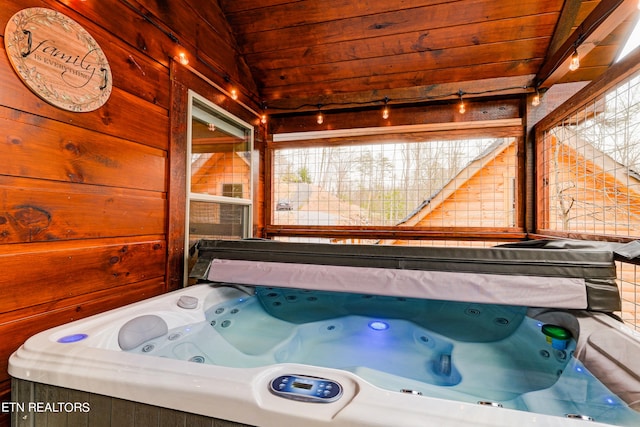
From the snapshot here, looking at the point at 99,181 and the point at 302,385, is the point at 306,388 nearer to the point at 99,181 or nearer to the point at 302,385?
the point at 302,385

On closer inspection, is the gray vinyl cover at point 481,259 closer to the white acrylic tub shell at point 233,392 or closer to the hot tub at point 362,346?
the hot tub at point 362,346

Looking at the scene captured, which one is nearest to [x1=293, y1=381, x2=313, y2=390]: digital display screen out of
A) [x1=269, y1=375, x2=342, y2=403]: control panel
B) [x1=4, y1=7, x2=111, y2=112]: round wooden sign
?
[x1=269, y1=375, x2=342, y2=403]: control panel

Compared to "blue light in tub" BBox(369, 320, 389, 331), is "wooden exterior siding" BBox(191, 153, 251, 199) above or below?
above

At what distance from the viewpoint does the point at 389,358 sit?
51.8 inches

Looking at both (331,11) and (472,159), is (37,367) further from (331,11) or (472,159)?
(472,159)

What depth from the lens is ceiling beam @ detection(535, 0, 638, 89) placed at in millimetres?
1441

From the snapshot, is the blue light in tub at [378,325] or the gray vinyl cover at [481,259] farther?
the blue light in tub at [378,325]

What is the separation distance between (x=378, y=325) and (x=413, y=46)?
206 centimetres

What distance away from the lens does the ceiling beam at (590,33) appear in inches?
56.7

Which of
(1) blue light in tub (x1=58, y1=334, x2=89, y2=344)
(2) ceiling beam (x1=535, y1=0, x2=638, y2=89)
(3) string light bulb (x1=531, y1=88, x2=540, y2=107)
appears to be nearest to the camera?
(1) blue light in tub (x1=58, y1=334, x2=89, y2=344)

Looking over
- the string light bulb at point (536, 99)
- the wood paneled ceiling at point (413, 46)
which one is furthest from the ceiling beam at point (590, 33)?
the string light bulb at point (536, 99)

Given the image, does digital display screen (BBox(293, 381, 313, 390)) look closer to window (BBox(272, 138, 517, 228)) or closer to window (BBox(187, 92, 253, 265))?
window (BBox(187, 92, 253, 265))

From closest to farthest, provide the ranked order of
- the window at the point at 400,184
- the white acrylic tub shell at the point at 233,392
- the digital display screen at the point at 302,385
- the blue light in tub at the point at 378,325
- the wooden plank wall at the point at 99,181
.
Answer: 1. the white acrylic tub shell at the point at 233,392
2. the digital display screen at the point at 302,385
3. the wooden plank wall at the point at 99,181
4. the blue light in tub at the point at 378,325
5. the window at the point at 400,184

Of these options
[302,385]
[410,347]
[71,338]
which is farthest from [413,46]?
[71,338]
